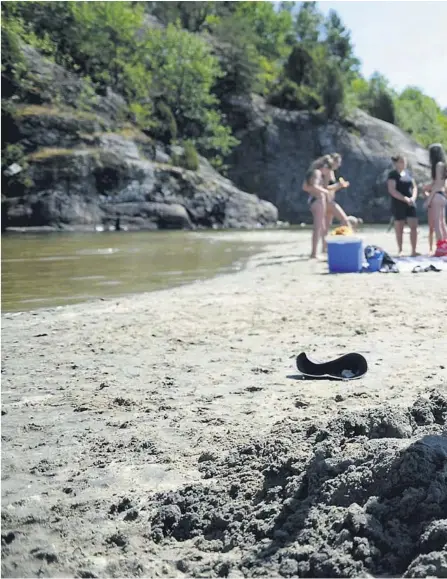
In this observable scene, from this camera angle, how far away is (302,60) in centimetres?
5469

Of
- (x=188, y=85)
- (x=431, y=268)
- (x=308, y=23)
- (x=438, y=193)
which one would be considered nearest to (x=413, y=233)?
(x=438, y=193)

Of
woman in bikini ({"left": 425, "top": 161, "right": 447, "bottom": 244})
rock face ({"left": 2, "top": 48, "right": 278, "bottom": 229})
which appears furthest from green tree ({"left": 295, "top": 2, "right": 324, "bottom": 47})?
woman in bikini ({"left": 425, "top": 161, "right": 447, "bottom": 244})

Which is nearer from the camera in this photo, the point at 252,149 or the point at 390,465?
the point at 390,465

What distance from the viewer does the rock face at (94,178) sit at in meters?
29.5

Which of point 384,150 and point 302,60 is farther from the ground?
point 302,60

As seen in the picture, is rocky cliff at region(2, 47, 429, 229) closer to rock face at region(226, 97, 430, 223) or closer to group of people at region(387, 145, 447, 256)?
rock face at region(226, 97, 430, 223)

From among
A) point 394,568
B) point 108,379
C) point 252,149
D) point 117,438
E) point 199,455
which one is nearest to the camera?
point 394,568

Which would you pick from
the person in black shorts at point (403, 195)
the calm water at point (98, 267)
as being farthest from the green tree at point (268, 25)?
the person in black shorts at point (403, 195)

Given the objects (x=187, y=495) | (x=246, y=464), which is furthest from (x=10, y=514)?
(x=246, y=464)

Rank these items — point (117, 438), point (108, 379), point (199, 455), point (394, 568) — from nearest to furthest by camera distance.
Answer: point (394, 568)
point (199, 455)
point (117, 438)
point (108, 379)

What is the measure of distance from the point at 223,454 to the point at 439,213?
10.6 m

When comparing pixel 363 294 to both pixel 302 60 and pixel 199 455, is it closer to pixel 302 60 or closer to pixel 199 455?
pixel 199 455

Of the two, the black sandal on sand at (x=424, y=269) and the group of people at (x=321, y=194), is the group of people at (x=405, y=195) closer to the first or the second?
the group of people at (x=321, y=194)

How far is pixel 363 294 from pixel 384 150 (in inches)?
1751
